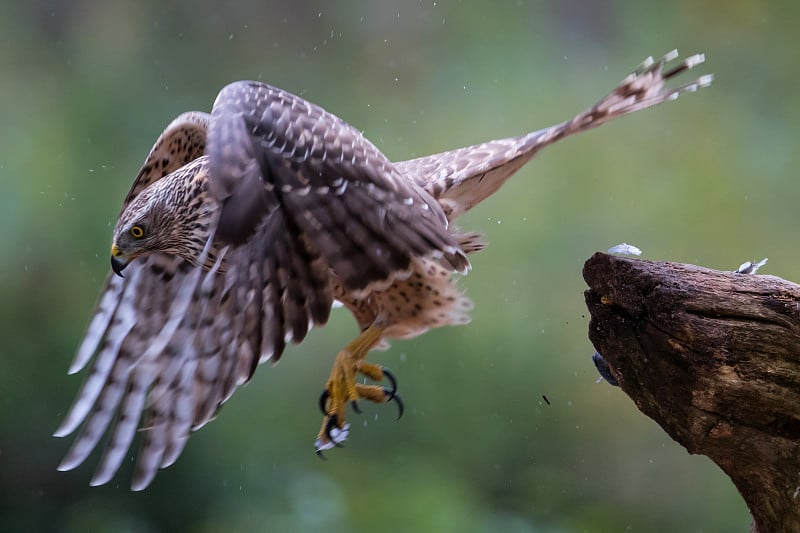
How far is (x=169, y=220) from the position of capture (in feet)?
7.00

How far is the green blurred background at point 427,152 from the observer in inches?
→ 133

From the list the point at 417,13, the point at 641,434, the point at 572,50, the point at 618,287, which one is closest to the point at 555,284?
the point at 641,434

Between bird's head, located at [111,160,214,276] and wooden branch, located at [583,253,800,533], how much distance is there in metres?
1.13

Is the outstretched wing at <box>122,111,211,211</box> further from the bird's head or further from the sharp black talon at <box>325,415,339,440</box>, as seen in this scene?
the sharp black talon at <box>325,415,339,440</box>

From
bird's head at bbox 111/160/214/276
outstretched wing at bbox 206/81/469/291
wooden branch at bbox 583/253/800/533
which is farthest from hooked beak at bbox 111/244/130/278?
wooden branch at bbox 583/253/800/533

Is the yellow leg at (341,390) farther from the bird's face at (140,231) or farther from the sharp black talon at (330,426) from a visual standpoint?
the bird's face at (140,231)

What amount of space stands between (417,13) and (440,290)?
159 centimetres

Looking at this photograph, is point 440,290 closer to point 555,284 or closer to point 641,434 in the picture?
point 555,284

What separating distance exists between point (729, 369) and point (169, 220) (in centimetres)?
145

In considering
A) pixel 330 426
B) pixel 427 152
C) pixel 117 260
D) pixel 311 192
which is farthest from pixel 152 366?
pixel 427 152

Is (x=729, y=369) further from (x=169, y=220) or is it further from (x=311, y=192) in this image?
(x=169, y=220)

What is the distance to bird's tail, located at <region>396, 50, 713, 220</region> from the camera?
2.15 metres

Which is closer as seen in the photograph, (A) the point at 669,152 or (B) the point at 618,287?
(B) the point at 618,287

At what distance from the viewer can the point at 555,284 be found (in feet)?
11.1
